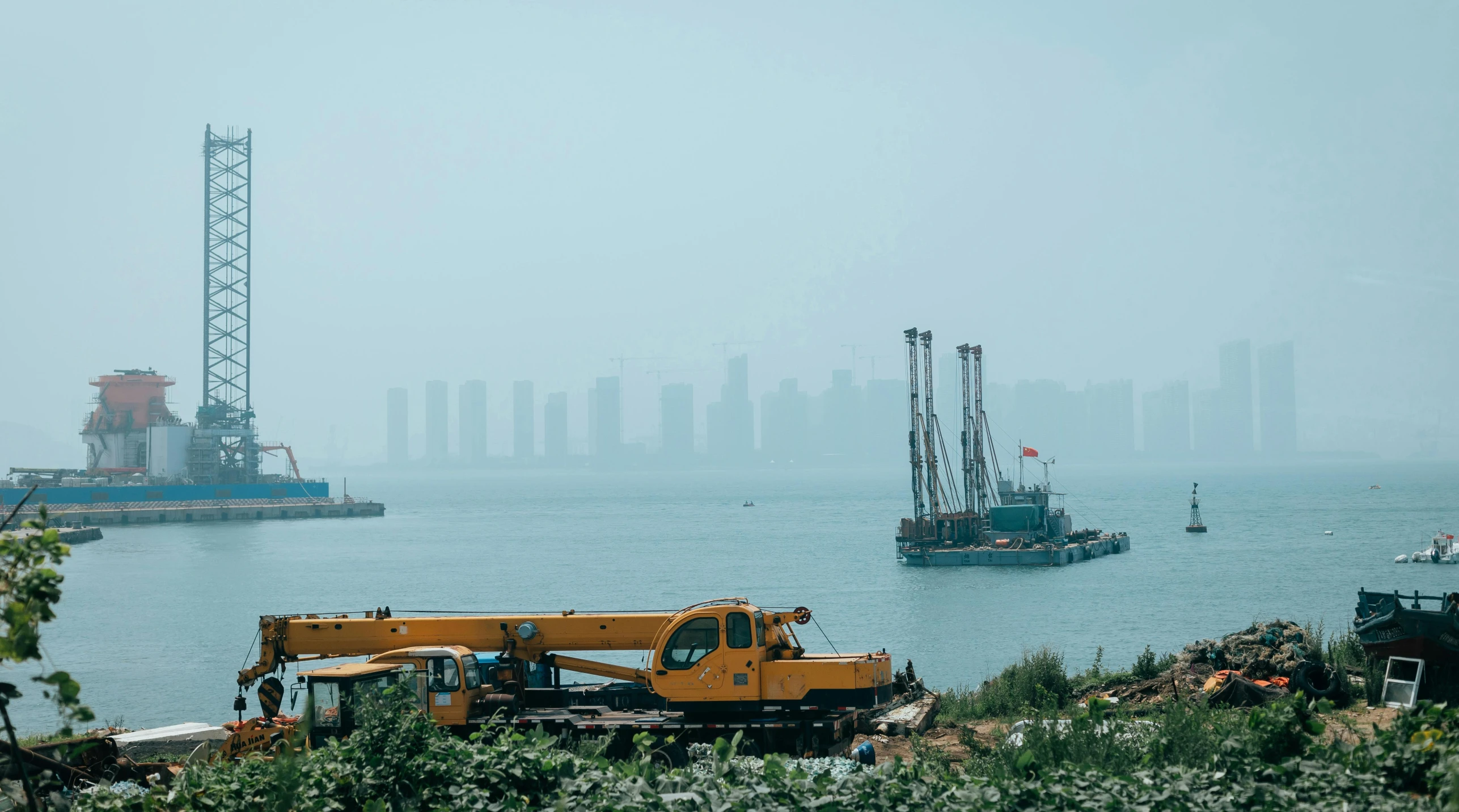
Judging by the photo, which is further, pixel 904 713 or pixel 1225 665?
pixel 1225 665

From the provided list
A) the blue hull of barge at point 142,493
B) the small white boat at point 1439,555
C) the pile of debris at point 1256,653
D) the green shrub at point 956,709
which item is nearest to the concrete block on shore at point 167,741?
the green shrub at point 956,709

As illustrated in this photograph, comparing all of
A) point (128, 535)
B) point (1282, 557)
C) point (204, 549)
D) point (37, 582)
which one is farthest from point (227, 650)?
point (128, 535)

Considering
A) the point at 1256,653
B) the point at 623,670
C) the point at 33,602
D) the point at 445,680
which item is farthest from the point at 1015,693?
the point at 33,602

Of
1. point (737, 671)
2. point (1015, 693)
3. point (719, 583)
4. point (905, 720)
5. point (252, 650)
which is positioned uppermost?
point (737, 671)

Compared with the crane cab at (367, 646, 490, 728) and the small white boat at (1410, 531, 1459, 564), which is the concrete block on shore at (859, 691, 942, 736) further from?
the small white boat at (1410, 531, 1459, 564)

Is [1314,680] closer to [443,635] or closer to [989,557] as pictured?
[443,635]

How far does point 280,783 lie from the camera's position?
24.0 ft

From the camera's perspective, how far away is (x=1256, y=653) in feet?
63.6

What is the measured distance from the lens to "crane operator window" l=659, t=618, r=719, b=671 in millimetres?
16234

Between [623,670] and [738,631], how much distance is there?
198 centimetres

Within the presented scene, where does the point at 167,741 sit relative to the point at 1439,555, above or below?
above

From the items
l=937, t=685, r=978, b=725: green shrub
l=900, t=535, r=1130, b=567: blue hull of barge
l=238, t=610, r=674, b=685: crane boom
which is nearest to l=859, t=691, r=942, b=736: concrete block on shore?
l=937, t=685, r=978, b=725: green shrub

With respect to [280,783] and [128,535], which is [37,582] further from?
[128,535]

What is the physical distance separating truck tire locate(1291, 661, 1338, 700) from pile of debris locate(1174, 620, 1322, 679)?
1.65 feet
